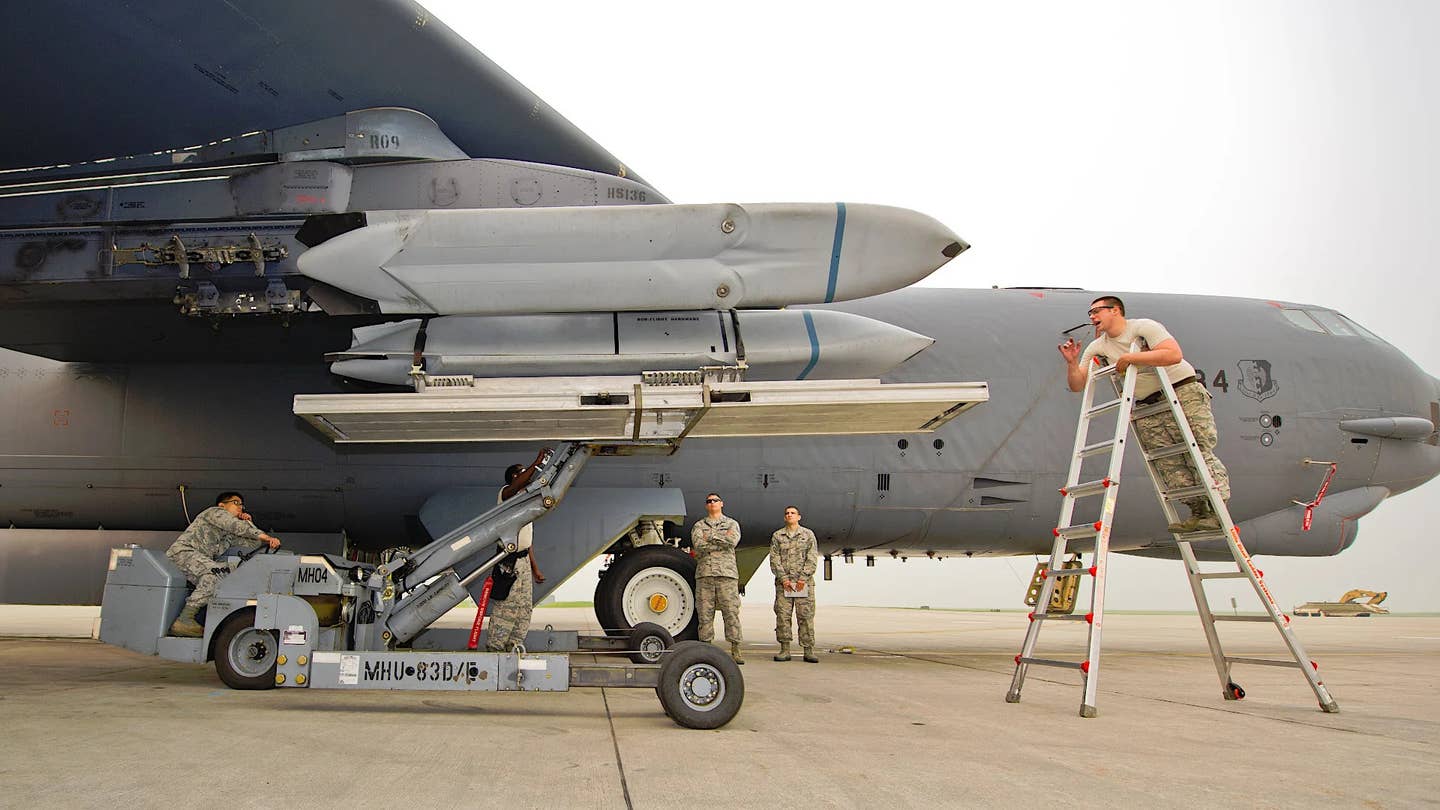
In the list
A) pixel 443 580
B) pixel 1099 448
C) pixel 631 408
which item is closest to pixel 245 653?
pixel 443 580

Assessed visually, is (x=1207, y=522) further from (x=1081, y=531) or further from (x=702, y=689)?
(x=702, y=689)

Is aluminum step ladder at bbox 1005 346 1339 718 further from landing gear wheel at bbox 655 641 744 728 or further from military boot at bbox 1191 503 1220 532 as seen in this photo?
landing gear wheel at bbox 655 641 744 728

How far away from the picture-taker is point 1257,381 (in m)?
10.0

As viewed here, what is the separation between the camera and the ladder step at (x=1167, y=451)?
232 inches

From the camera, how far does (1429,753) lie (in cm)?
437

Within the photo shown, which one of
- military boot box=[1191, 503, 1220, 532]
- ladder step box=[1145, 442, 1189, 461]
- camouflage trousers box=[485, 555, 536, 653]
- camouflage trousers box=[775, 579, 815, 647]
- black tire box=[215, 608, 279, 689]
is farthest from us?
camouflage trousers box=[775, 579, 815, 647]

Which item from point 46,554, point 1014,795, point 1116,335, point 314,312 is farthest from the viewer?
point 46,554

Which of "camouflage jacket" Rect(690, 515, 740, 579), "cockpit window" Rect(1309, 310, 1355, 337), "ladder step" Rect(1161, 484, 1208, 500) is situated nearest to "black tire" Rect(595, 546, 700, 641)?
"camouflage jacket" Rect(690, 515, 740, 579)

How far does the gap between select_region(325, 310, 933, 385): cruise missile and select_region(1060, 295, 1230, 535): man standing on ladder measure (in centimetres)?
214

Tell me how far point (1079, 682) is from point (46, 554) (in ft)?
35.5

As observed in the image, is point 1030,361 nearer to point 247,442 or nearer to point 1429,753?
point 1429,753

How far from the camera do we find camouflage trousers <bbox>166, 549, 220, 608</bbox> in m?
6.44

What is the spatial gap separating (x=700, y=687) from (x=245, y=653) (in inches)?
134

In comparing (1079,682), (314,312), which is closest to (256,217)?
(314,312)
